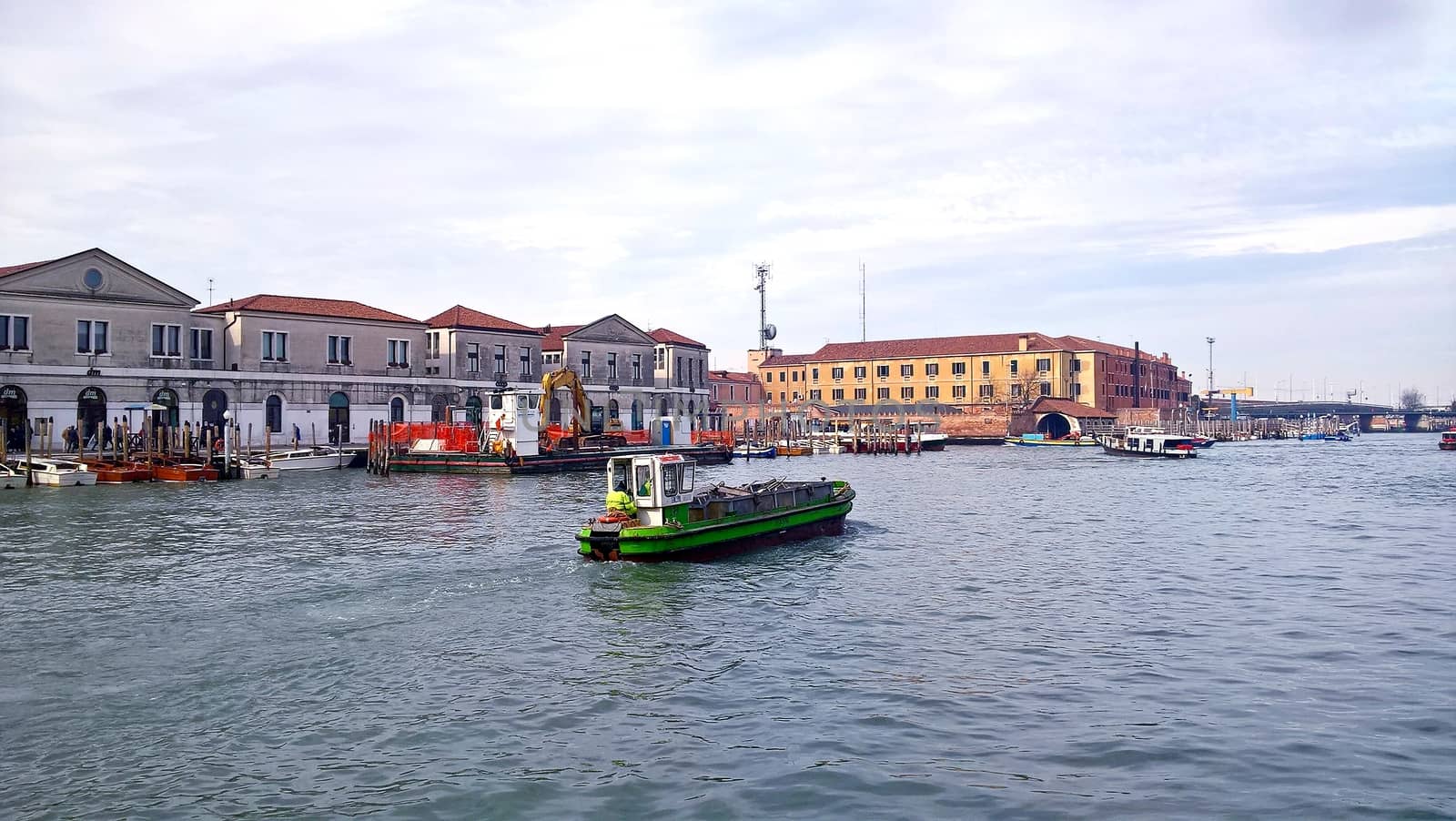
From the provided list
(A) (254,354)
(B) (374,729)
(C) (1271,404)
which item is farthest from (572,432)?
(C) (1271,404)

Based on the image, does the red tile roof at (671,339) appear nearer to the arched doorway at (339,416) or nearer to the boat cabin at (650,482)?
the arched doorway at (339,416)

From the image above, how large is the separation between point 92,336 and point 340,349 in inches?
521

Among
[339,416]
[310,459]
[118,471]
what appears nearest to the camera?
[118,471]

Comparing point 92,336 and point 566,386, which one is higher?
point 92,336

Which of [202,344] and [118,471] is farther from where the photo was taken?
[202,344]

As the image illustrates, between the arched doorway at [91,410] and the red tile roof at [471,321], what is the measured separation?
66.5 ft

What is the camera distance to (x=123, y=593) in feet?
62.7

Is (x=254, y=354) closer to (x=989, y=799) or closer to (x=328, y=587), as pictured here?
(x=328, y=587)

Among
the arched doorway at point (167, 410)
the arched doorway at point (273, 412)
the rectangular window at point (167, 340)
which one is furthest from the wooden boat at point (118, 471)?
the arched doorway at point (273, 412)

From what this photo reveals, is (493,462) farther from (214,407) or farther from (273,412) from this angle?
(214,407)

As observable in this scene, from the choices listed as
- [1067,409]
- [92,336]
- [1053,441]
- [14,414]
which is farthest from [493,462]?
[1067,409]

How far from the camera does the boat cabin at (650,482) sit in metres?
23.5

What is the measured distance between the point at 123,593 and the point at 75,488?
26511 millimetres

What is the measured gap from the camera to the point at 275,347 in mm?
58875
